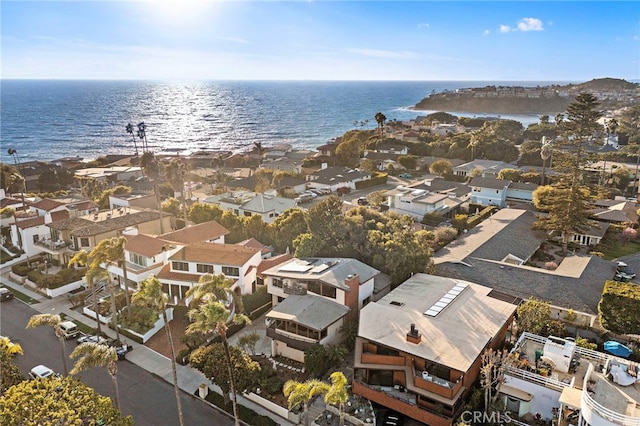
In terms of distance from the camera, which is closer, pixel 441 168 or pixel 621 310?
pixel 621 310

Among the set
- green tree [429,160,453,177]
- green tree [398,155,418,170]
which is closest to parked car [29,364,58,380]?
green tree [429,160,453,177]

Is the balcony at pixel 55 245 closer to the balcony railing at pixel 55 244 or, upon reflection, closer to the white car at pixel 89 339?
the balcony railing at pixel 55 244

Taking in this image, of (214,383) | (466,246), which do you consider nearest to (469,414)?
(214,383)

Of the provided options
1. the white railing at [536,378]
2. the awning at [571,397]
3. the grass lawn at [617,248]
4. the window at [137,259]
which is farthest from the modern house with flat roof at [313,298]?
the grass lawn at [617,248]

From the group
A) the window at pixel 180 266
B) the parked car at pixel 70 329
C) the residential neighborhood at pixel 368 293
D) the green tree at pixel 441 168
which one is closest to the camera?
the residential neighborhood at pixel 368 293

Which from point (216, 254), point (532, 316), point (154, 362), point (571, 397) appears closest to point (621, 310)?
point (532, 316)

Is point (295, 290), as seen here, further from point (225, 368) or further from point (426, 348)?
point (426, 348)
